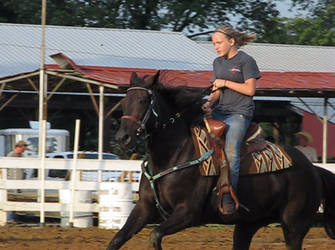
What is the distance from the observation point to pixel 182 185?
7262 mm

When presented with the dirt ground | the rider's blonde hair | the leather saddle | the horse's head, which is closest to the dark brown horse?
the horse's head

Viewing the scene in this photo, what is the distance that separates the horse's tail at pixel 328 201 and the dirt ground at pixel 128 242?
183 centimetres

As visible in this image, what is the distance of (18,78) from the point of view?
15.4 meters

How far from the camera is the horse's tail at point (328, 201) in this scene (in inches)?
336

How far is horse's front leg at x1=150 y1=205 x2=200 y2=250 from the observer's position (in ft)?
22.8

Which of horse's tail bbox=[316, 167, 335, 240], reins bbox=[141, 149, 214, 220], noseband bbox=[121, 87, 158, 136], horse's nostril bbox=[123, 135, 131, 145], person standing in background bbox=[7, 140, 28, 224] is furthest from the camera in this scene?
person standing in background bbox=[7, 140, 28, 224]

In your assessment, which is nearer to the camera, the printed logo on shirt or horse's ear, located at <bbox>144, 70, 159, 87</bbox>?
horse's ear, located at <bbox>144, 70, 159, 87</bbox>

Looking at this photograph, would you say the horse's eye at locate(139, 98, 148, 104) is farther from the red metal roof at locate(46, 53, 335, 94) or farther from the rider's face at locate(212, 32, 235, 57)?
the red metal roof at locate(46, 53, 335, 94)

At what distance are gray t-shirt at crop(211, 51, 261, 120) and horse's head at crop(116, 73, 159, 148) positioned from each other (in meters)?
0.77

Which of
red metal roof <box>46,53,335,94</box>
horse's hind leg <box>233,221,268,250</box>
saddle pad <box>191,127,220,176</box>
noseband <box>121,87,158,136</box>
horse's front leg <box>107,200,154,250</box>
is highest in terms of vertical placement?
noseband <box>121,87,158,136</box>

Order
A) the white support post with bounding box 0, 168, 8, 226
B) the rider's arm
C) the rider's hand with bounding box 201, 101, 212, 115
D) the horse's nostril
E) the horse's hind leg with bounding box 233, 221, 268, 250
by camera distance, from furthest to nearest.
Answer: the white support post with bounding box 0, 168, 8, 226
the horse's hind leg with bounding box 233, 221, 268, 250
the rider's hand with bounding box 201, 101, 212, 115
the rider's arm
the horse's nostril

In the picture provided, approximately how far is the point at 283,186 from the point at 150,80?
182cm

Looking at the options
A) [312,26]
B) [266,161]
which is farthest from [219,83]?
[312,26]

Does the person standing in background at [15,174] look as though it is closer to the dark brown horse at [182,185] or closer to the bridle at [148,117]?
the dark brown horse at [182,185]
